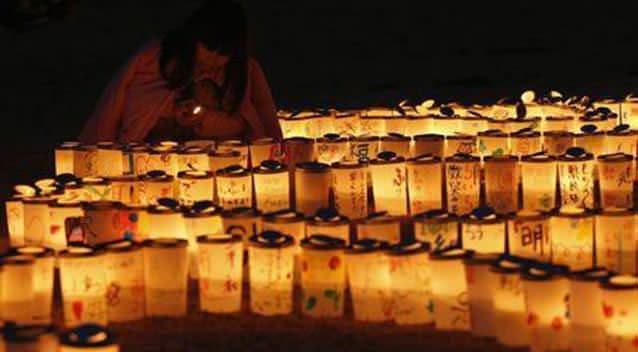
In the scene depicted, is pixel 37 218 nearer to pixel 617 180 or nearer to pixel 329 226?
pixel 329 226

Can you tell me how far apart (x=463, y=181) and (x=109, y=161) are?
2.13 metres

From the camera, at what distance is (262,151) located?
9.79 metres

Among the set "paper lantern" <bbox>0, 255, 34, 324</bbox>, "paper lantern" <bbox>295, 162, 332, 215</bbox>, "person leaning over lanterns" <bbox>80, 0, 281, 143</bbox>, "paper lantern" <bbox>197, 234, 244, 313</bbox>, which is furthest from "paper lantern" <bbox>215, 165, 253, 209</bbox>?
"paper lantern" <bbox>0, 255, 34, 324</bbox>

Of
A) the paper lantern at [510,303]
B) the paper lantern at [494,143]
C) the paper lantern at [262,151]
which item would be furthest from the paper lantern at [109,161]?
the paper lantern at [510,303]

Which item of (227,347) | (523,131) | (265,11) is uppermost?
(265,11)

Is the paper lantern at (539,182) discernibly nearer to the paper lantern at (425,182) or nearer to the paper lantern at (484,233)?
the paper lantern at (425,182)

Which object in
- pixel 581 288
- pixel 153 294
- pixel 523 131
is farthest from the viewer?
pixel 523 131

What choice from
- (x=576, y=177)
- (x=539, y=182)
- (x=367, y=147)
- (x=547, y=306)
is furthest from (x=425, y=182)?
(x=547, y=306)

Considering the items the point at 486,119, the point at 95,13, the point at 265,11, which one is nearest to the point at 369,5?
the point at 265,11

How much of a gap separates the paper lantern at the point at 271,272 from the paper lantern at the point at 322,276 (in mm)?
79

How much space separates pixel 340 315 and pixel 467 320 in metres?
0.62

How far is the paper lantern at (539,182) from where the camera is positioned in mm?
8977

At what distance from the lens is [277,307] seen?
299 inches

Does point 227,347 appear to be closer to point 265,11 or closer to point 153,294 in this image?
point 153,294
